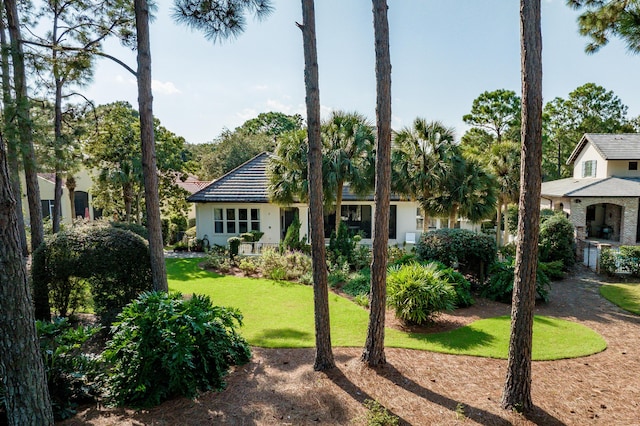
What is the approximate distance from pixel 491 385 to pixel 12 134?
489 inches

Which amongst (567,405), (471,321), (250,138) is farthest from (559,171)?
(567,405)

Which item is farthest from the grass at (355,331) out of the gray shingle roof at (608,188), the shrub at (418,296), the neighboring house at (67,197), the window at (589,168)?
the neighboring house at (67,197)

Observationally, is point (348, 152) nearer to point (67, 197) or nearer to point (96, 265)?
point (96, 265)

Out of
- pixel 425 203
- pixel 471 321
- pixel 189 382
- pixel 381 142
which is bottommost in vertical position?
pixel 471 321

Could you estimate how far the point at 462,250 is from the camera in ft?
36.8

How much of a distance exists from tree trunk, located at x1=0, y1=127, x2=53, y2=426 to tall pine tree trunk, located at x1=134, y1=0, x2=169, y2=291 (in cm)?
386

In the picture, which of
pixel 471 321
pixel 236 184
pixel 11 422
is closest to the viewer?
pixel 11 422

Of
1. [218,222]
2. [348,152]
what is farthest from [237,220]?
[348,152]

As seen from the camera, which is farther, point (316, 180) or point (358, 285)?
point (358, 285)

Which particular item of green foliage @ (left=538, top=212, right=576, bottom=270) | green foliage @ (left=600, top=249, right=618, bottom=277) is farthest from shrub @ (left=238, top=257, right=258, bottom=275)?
green foliage @ (left=600, top=249, right=618, bottom=277)

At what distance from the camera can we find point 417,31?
289 inches

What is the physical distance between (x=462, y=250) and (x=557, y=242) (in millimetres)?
6240

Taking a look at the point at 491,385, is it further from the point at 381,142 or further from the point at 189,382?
the point at 189,382

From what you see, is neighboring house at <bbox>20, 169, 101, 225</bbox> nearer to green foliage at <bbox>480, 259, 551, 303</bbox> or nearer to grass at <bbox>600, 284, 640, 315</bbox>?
green foliage at <bbox>480, 259, 551, 303</bbox>
